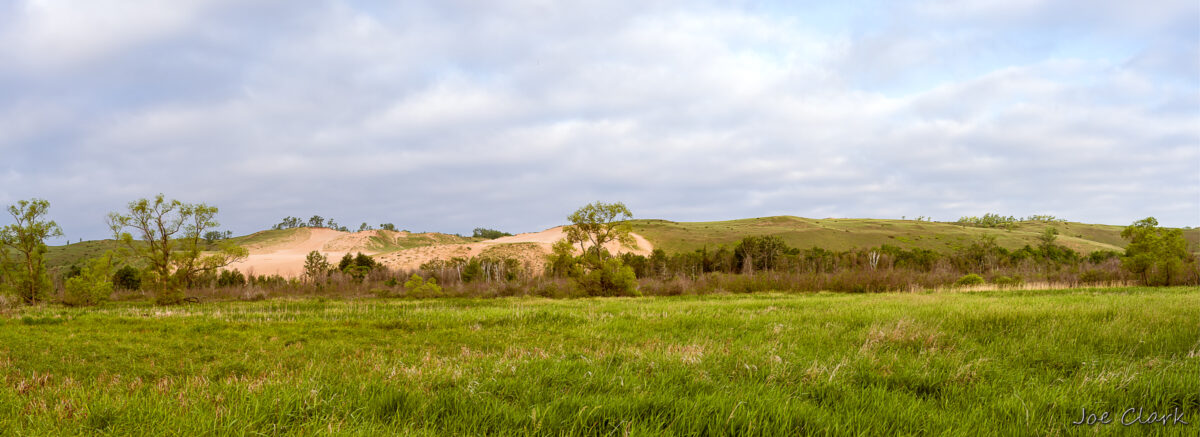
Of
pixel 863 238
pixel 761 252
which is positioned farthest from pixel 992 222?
pixel 761 252

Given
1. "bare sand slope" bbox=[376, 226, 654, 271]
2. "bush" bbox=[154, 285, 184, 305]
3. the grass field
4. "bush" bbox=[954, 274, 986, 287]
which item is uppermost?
"bare sand slope" bbox=[376, 226, 654, 271]

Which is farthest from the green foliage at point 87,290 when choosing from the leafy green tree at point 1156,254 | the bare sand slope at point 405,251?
the leafy green tree at point 1156,254

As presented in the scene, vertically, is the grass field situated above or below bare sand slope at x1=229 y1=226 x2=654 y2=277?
below

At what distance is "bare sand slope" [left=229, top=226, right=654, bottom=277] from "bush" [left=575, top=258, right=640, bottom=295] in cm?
4913

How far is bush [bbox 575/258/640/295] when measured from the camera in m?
43.9

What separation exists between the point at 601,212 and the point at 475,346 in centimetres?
3680

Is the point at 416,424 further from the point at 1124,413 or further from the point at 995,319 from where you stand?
the point at 995,319

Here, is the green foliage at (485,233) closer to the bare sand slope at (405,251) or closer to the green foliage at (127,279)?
the bare sand slope at (405,251)

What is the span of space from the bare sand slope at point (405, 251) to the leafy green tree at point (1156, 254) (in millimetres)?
67076

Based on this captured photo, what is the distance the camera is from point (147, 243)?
37.8 metres

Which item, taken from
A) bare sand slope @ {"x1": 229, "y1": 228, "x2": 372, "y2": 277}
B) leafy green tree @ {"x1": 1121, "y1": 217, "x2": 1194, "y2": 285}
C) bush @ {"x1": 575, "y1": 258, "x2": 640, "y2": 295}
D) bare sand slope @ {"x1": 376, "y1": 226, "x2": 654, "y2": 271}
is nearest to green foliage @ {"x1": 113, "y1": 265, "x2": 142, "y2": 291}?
bare sand slope @ {"x1": 229, "y1": 228, "x2": 372, "y2": 277}

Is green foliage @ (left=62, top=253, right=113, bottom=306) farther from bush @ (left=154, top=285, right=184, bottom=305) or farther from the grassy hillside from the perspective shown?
the grassy hillside

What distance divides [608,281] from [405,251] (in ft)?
323

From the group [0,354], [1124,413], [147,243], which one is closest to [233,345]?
[0,354]
